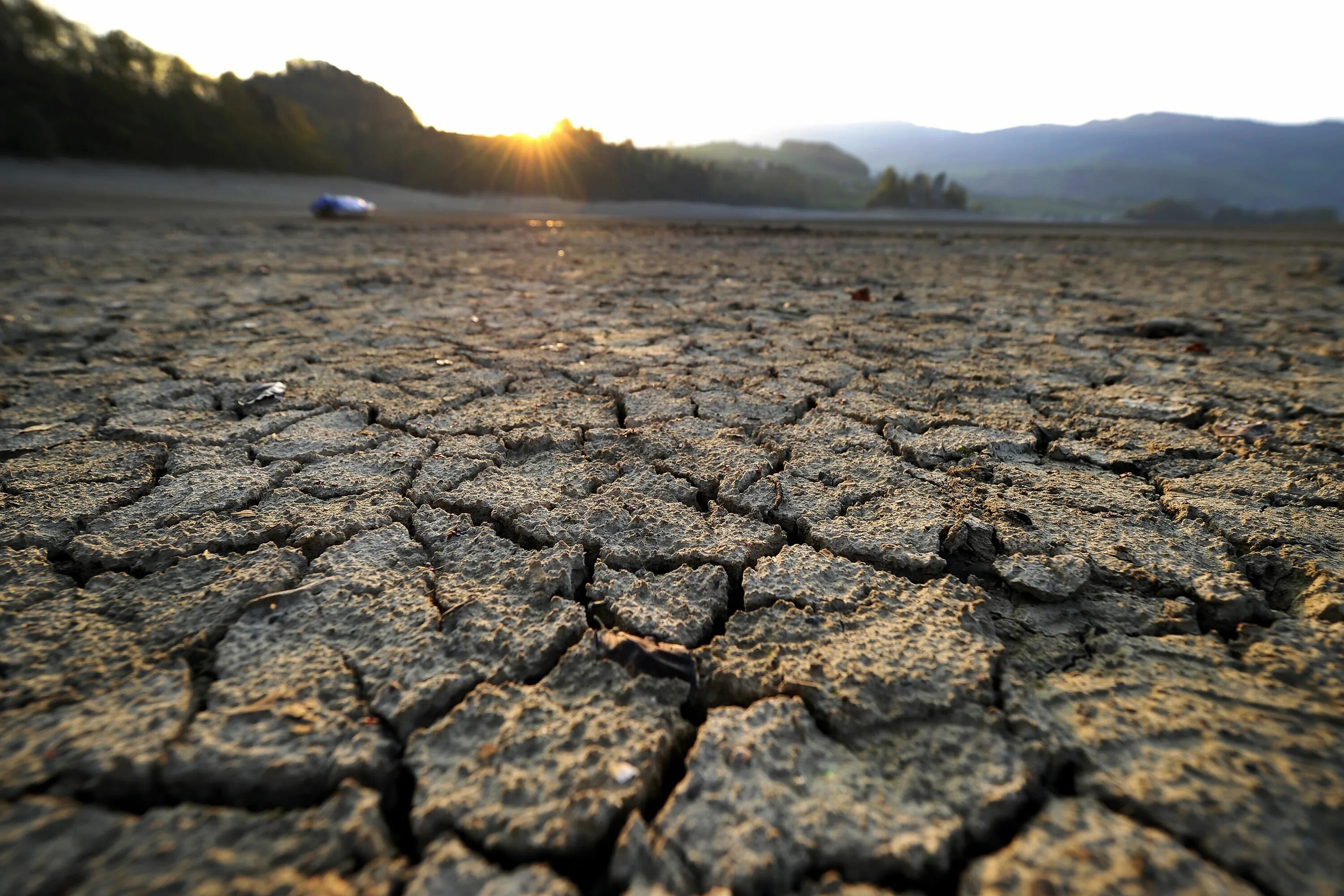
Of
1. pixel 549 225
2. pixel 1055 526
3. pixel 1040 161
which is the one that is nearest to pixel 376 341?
pixel 1055 526

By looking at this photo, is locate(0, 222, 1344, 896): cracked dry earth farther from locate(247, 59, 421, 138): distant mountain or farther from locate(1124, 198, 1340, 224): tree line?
locate(1124, 198, 1340, 224): tree line

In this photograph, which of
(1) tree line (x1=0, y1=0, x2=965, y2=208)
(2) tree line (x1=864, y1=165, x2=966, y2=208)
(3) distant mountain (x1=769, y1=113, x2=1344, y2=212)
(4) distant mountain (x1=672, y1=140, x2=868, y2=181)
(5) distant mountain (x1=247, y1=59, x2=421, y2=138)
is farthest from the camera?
(3) distant mountain (x1=769, y1=113, x2=1344, y2=212)

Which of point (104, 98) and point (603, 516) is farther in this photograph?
point (104, 98)

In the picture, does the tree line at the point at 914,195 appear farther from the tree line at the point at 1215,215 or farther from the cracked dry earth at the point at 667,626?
the cracked dry earth at the point at 667,626

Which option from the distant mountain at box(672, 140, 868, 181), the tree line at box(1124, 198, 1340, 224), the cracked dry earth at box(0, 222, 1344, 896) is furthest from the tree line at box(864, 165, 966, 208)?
the cracked dry earth at box(0, 222, 1344, 896)

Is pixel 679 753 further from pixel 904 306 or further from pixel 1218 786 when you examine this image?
pixel 904 306

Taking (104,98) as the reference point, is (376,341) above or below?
below

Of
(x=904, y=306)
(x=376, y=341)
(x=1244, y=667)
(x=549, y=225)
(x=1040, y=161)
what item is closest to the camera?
(x=1244, y=667)
